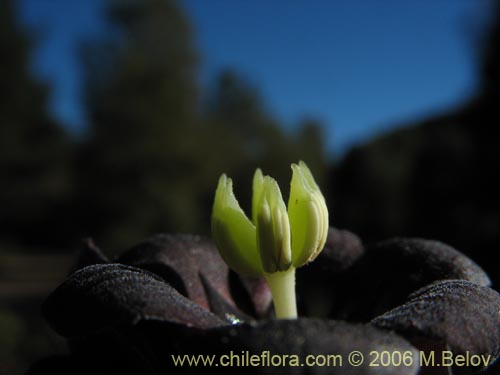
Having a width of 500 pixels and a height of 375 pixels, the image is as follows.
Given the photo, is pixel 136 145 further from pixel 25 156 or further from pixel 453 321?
pixel 453 321

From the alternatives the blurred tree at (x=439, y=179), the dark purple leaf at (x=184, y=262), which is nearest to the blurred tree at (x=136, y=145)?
the blurred tree at (x=439, y=179)

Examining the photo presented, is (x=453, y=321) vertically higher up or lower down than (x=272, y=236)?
lower down

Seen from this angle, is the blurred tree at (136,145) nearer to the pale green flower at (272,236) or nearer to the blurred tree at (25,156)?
the blurred tree at (25,156)

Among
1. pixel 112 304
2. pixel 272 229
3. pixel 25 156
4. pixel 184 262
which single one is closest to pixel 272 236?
pixel 272 229

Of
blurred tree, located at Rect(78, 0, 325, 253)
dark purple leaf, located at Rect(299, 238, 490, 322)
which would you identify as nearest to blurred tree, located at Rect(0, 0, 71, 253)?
blurred tree, located at Rect(78, 0, 325, 253)

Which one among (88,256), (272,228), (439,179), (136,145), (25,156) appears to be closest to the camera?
(272,228)

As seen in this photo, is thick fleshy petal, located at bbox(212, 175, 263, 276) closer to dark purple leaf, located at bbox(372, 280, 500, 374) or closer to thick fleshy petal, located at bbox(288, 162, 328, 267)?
thick fleshy petal, located at bbox(288, 162, 328, 267)

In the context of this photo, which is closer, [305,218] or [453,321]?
[453,321]
